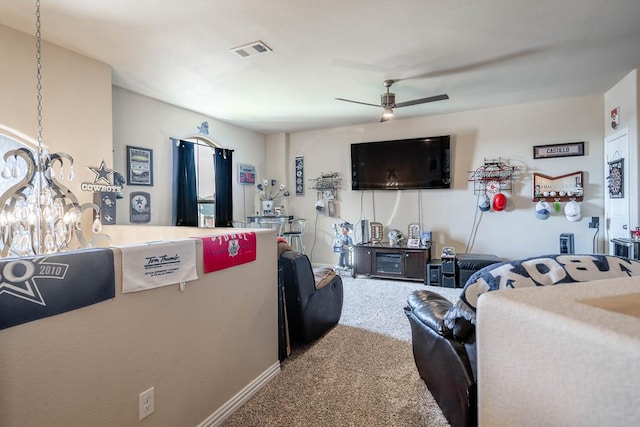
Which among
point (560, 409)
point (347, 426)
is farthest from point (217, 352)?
point (560, 409)

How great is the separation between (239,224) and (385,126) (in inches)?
129

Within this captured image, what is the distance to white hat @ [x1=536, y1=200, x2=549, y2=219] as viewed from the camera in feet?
15.4

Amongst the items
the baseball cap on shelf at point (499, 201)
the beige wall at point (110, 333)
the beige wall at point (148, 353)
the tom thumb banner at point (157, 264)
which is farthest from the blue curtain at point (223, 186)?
the baseball cap on shelf at point (499, 201)

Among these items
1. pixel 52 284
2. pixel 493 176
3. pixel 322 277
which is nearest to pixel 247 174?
pixel 322 277

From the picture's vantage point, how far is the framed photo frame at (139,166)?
162 inches

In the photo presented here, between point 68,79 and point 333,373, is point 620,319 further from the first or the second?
point 68,79

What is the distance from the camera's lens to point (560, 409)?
1.45 ft

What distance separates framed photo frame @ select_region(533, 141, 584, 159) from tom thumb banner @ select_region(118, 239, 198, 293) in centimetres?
518

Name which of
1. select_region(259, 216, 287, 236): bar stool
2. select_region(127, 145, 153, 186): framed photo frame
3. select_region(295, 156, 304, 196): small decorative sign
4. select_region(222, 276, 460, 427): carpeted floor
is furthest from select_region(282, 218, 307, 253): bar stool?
select_region(222, 276, 460, 427): carpeted floor

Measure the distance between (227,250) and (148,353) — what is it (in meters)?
0.68

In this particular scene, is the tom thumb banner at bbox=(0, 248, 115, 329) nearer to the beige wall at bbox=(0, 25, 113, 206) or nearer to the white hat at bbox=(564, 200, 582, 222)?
the beige wall at bbox=(0, 25, 113, 206)

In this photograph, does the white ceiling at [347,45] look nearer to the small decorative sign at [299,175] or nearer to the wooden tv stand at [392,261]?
the small decorative sign at [299,175]

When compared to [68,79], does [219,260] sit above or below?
below

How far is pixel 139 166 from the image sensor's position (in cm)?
423
